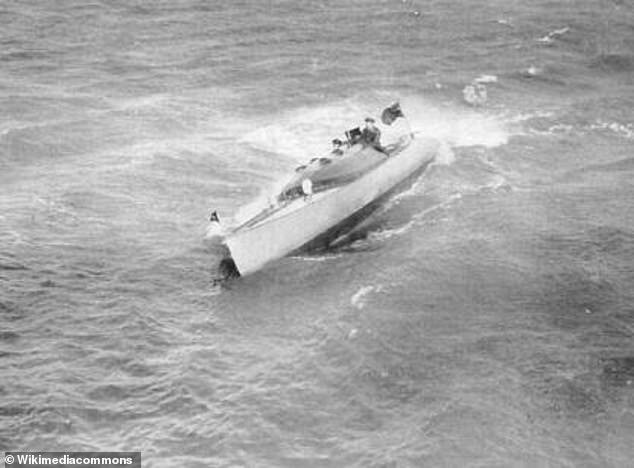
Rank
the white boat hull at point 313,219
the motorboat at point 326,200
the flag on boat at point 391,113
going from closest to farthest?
the white boat hull at point 313,219, the motorboat at point 326,200, the flag on boat at point 391,113

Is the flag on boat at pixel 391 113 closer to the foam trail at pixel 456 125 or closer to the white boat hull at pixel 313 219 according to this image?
the white boat hull at pixel 313 219

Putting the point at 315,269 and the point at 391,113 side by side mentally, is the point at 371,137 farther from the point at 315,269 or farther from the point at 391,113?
the point at 315,269

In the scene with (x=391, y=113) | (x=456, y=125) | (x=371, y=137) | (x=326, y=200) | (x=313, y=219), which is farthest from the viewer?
(x=456, y=125)

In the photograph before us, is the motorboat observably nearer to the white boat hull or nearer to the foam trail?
the white boat hull

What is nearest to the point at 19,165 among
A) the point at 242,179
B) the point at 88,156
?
the point at 88,156

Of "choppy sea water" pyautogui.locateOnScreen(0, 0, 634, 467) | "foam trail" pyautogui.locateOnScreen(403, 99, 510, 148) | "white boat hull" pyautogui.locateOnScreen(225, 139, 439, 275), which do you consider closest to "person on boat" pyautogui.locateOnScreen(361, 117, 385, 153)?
"white boat hull" pyautogui.locateOnScreen(225, 139, 439, 275)

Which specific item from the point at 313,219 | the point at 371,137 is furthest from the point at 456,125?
the point at 313,219

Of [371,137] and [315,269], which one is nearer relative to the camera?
[315,269]

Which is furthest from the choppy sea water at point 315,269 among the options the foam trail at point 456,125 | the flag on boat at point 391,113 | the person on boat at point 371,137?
the flag on boat at point 391,113
